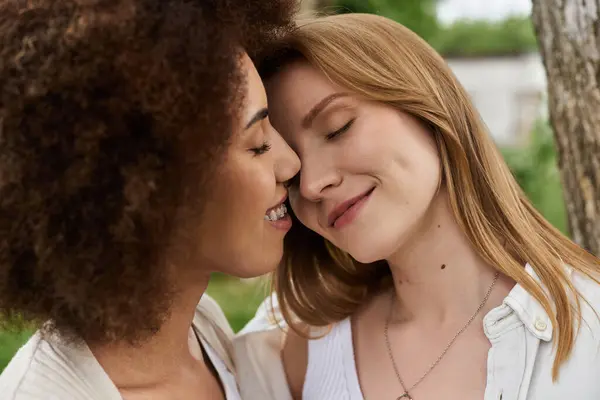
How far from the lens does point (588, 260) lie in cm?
202

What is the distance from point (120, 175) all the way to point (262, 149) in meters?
0.43

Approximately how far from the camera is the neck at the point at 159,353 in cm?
177

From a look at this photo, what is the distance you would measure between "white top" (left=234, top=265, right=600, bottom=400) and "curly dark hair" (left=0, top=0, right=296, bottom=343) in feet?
2.36

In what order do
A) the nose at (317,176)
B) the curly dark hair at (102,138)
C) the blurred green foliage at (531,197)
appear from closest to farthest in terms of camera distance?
the curly dark hair at (102,138) → the nose at (317,176) → the blurred green foliage at (531,197)

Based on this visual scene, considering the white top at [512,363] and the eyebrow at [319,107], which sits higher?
the eyebrow at [319,107]

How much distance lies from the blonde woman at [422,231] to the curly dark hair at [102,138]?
1.28 ft

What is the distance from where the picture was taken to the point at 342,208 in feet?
6.39

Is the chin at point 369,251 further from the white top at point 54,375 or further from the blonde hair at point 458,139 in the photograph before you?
the white top at point 54,375

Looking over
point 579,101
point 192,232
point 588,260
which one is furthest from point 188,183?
point 579,101

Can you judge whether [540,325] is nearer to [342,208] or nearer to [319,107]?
[342,208]

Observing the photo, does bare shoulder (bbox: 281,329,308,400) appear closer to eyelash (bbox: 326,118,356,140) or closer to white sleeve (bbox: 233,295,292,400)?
white sleeve (bbox: 233,295,292,400)

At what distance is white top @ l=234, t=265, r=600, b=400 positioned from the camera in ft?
5.80

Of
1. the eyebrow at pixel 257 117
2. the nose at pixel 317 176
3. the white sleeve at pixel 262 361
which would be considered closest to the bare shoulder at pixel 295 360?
the white sleeve at pixel 262 361

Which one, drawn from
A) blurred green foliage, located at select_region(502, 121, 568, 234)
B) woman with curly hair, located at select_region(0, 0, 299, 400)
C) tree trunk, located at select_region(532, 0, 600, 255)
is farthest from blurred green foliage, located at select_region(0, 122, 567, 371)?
woman with curly hair, located at select_region(0, 0, 299, 400)
